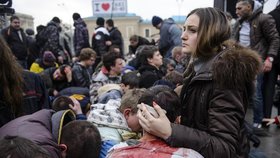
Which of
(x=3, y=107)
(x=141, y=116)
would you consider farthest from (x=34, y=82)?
(x=141, y=116)

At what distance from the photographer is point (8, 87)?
2.45 m

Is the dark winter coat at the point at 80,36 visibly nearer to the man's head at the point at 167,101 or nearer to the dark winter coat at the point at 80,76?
the dark winter coat at the point at 80,76

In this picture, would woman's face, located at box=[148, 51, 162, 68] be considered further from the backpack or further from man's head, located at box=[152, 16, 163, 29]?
the backpack

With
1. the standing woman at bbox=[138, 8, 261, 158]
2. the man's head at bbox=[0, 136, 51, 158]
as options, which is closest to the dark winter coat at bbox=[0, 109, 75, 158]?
the man's head at bbox=[0, 136, 51, 158]

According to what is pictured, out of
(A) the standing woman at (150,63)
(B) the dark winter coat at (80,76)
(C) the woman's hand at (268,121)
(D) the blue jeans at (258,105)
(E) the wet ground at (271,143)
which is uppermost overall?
(A) the standing woman at (150,63)

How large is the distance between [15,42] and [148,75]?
5.04 m

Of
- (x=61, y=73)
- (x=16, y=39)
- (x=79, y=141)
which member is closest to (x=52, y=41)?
(x=16, y=39)

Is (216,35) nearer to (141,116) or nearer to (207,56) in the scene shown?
(207,56)

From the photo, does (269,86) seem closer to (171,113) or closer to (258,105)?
(258,105)

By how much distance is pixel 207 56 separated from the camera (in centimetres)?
195

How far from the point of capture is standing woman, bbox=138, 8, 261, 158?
167 cm

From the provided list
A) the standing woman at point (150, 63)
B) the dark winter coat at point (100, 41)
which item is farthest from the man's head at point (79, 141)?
the dark winter coat at point (100, 41)

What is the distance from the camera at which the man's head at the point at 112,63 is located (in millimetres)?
5402

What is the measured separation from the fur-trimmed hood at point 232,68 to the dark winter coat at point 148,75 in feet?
9.42
